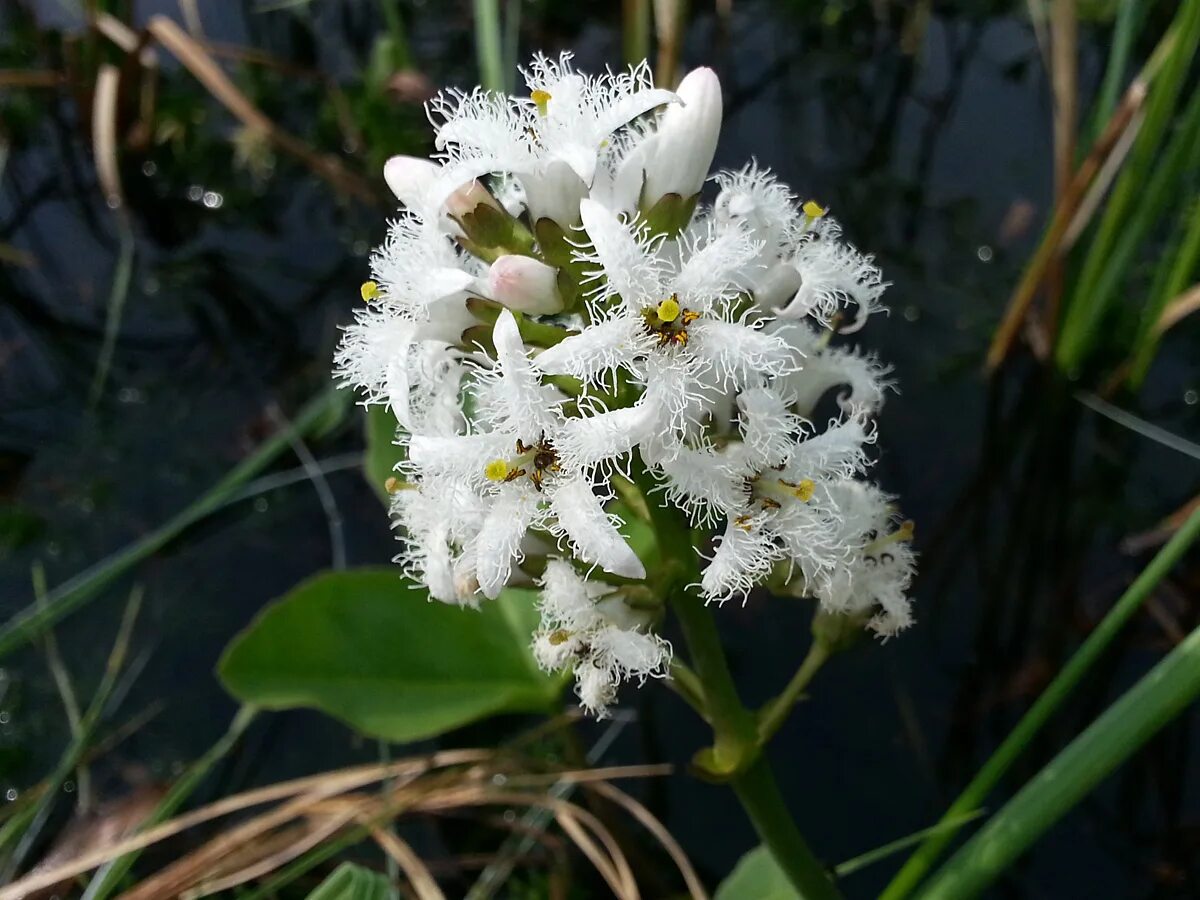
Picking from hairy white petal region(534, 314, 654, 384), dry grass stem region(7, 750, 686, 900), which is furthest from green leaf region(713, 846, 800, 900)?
hairy white petal region(534, 314, 654, 384)

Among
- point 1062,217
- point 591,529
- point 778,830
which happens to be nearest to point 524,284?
point 591,529

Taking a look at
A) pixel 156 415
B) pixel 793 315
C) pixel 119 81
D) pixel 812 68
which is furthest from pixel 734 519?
pixel 119 81

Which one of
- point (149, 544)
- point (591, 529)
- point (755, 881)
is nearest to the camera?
point (591, 529)

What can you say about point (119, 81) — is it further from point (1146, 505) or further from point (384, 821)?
point (1146, 505)

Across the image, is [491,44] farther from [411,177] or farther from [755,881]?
[755,881]

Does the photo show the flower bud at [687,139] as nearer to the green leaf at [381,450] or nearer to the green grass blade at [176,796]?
the green leaf at [381,450]

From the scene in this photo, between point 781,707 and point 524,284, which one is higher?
point 524,284
